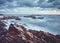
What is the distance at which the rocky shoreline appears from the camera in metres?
4.07

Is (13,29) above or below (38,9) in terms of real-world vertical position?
below

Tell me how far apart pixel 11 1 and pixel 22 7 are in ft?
1.09

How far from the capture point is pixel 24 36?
13.7ft

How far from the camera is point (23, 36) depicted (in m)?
4.17

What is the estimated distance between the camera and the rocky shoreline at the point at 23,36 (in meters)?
4.07

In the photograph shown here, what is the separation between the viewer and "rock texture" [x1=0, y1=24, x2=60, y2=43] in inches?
160

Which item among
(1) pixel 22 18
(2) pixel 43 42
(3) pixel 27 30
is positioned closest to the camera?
(2) pixel 43 42

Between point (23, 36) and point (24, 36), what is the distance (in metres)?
0.02

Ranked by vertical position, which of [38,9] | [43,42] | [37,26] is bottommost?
[43,42]

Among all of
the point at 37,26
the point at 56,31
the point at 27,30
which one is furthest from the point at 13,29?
the point at 56,31

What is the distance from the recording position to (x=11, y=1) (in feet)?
16.9

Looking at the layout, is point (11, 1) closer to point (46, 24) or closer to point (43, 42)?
point (46, 24)

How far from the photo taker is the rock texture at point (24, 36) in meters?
4.07

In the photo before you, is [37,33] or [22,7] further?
[22,7]
